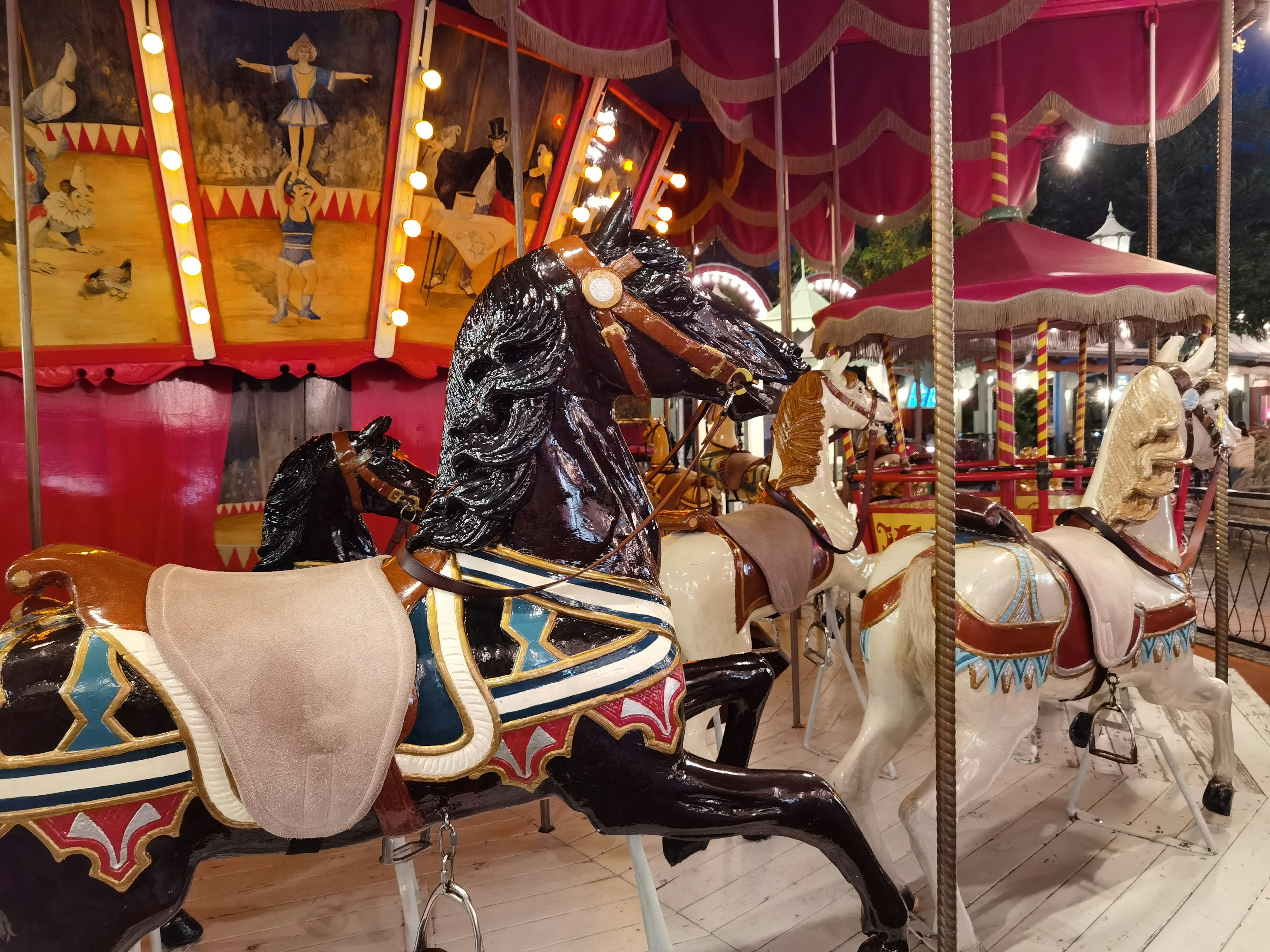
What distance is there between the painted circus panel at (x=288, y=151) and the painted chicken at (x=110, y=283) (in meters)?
0.41

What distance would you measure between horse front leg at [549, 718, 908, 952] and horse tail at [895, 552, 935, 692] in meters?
0.92

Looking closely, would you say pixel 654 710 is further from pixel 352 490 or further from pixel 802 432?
pixel 802 432

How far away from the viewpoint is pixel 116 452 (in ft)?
13.4

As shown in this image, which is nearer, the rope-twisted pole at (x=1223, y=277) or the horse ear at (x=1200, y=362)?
the horse ear at (x=1200, y=362)

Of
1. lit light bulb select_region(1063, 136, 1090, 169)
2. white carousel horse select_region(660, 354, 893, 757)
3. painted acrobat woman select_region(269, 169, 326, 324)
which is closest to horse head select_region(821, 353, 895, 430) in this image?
white carousel horse select_region(660, 354, 893, 757)

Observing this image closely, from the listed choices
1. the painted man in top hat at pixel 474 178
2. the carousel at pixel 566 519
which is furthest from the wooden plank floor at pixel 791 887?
the painted man in top hat at pixel 474 178

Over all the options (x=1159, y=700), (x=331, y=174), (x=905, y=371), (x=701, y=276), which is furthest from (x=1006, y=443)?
(x=905, y=371)

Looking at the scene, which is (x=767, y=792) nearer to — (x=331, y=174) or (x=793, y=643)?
(x=793, y=643)

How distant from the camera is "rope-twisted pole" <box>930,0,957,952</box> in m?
1.56

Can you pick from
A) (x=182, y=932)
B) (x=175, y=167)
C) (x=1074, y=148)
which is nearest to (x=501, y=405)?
(x=182, y=932)

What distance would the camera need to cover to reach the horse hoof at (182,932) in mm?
2154

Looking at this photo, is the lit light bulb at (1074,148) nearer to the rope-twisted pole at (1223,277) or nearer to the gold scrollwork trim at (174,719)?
the rope-twisted pole at (1223,277)

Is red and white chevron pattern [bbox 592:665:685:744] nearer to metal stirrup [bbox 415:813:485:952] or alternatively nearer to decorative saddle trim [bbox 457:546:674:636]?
decorative saddle trim [bbox 457:546:674:636]

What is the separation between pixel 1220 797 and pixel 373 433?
3.51 metres
